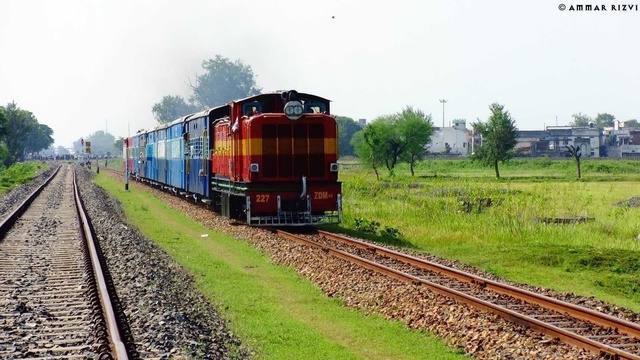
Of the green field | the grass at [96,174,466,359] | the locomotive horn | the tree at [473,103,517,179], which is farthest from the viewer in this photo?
the tree at [473,103,517,179]

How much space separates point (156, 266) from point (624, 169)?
72.4 metres

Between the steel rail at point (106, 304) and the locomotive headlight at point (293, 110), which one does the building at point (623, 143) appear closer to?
the locomotive headlight at point (293, 110)

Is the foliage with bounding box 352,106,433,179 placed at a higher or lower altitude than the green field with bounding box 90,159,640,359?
higher

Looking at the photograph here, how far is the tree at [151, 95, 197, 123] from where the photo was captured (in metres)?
187

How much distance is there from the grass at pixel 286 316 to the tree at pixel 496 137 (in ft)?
191

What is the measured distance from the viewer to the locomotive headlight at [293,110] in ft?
68.9

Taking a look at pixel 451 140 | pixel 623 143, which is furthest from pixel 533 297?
pixel 451 140

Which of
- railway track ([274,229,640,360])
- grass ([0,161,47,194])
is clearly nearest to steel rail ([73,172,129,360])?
railway track ([274,229,640,360])

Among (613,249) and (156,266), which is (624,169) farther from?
(156,266)

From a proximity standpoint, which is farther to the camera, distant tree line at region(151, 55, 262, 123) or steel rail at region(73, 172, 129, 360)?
distant tree line at region(151, 55, 262, 123)

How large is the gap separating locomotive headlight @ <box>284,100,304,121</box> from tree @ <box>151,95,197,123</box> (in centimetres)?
16817

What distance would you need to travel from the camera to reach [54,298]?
11.8 m

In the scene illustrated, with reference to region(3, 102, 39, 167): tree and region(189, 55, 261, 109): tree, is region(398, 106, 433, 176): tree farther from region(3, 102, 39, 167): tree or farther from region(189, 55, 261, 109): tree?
region(189, 55, 261, 109): tree

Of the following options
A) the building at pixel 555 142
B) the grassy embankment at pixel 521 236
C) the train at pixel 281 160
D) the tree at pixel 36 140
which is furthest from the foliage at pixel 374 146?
the tree at pixel 36 140
